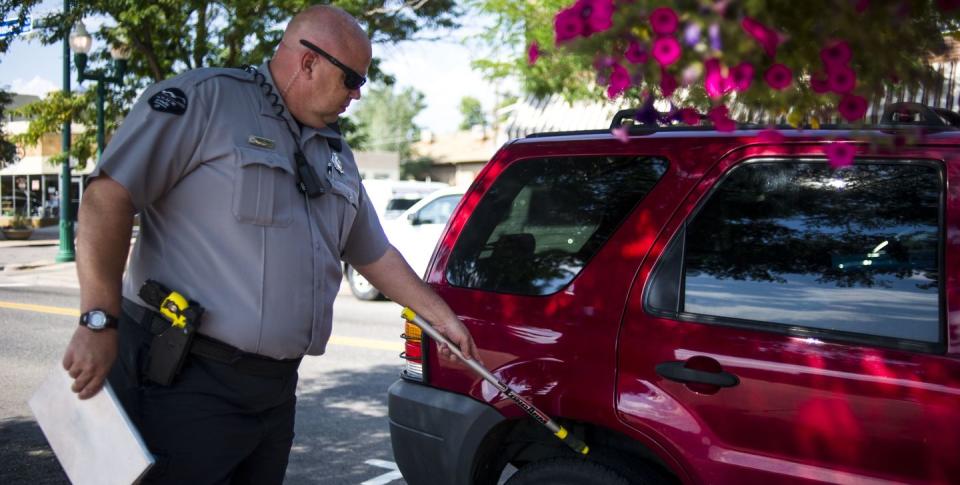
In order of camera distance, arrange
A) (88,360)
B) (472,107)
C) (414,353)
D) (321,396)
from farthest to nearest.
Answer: (472,107)
(321,396)
(414,353)
(88,360)

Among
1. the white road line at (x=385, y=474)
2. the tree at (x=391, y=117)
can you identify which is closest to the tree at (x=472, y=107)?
the tree at (x=391, y=117)

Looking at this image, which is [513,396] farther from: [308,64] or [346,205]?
[308,64]

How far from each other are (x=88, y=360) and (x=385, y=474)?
9.76ft

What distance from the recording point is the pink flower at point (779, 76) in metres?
1.23

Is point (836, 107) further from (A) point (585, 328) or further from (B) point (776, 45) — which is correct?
(A) point (585, 328)

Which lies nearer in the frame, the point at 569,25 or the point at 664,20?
the point at 664,20

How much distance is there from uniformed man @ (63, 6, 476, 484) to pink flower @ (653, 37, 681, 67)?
1.35 meters

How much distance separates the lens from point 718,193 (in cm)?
279

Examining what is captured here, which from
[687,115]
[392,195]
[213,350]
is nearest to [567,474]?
[213,350]

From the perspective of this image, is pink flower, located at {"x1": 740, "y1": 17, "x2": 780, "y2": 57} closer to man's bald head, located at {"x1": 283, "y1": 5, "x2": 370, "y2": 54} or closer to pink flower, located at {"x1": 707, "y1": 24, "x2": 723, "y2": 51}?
pink flower, located at {"x1": 707, "y1": 24, "x2": 723, "y2": 51}

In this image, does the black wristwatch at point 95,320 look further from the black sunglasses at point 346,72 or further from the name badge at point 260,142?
the black sunglasses at point 346,72

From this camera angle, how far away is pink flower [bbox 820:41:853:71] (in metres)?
1.22

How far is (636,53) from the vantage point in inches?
49.5

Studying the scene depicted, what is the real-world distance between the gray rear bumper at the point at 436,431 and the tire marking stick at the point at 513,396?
0.70 ft
